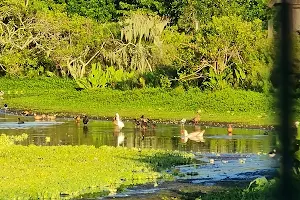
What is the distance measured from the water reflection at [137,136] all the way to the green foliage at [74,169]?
2.60 m

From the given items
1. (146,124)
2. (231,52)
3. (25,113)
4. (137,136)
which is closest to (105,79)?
(231,52)

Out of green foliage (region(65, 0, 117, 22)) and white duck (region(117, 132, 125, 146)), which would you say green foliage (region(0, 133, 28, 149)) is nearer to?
white duck (region(117, 132, 125, 146))

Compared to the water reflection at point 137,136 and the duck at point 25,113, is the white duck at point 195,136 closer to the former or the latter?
the water reflection at point 137,136

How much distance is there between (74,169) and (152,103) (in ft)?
67.5

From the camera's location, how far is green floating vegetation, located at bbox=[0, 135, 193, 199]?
13.3 m

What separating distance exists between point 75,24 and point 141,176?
35127mm

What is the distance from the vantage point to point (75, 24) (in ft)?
163

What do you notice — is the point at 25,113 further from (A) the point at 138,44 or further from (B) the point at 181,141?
(B) the point at 181,141

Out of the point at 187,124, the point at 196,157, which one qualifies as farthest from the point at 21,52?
the point at 196,157

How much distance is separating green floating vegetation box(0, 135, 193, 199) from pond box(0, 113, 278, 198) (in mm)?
709

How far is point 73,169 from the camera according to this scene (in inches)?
623

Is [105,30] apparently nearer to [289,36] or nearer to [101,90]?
[101,90]

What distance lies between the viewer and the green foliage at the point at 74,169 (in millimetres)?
13305

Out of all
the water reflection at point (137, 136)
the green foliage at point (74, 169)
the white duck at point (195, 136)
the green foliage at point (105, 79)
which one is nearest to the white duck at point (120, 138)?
the water reflection at point (137, 136)
